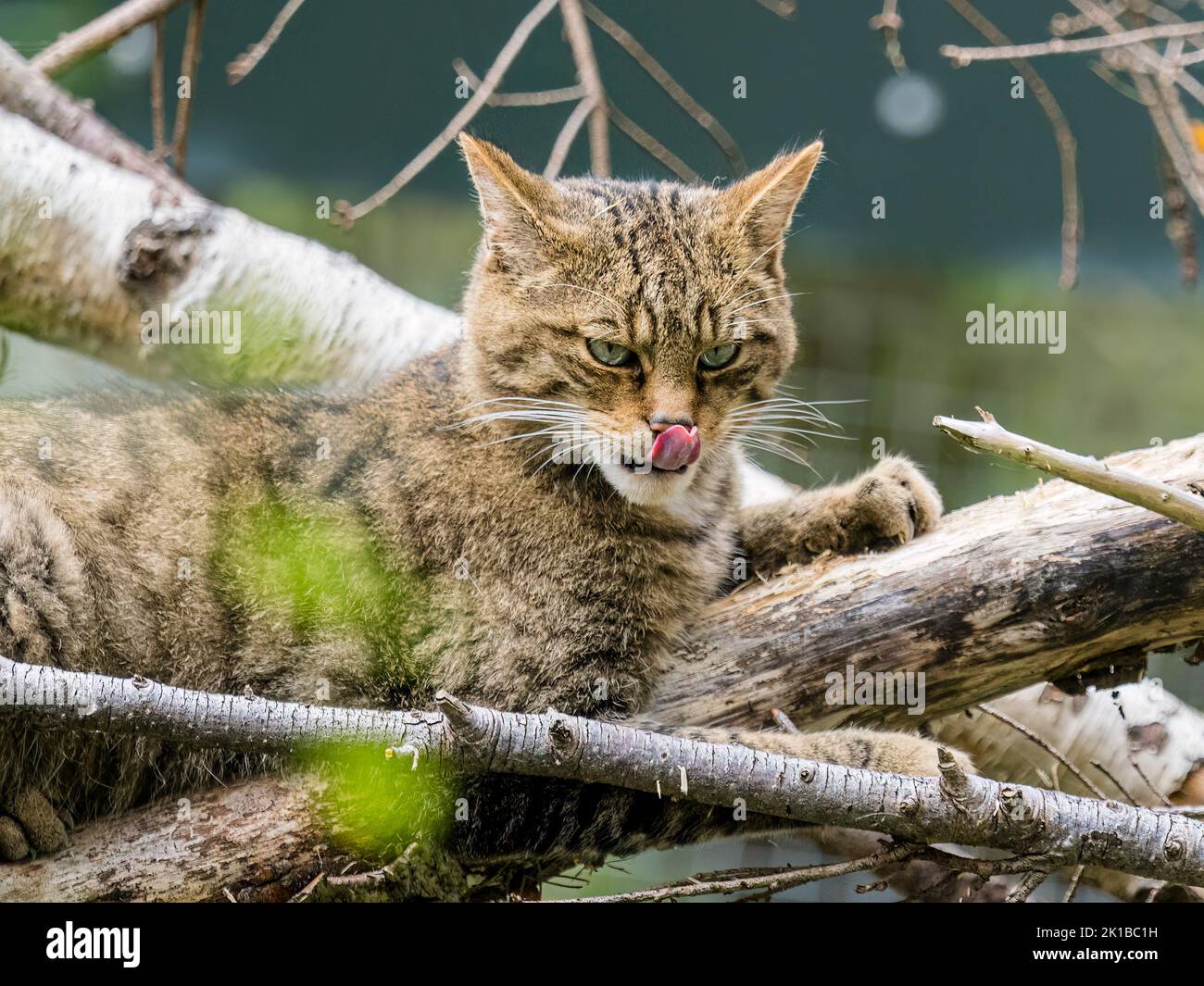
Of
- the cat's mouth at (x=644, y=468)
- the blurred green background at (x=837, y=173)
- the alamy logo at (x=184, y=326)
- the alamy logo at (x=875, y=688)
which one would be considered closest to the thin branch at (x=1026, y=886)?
the alamy logo at (x=875, y=688)

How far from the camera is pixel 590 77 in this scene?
3.96 meters

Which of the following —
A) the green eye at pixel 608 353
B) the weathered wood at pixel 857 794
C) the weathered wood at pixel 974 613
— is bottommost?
the weathered wood at pixel 857 794

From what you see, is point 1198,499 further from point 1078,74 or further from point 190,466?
point 1078,74

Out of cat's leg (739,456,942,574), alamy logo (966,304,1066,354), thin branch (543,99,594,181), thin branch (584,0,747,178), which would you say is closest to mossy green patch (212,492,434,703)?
cat's leg (739,456,942,574)

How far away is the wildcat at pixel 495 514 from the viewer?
270 cm

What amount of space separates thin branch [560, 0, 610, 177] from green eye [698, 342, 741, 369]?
44.3 inches

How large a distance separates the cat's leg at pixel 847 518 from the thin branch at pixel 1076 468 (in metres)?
A: 0.78

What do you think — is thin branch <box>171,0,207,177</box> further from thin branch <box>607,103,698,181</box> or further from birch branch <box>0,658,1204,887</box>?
birch branch <box>0,658,1204,887</box>

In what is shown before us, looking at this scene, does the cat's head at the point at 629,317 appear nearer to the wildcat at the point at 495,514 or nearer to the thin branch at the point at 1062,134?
the wildcat at the point at 495,514

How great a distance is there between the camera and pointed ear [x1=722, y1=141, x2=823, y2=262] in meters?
3.10

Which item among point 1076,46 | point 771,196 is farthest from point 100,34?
point 1076,46

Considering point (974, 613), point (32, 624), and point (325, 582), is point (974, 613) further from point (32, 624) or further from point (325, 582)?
point (32, 624)

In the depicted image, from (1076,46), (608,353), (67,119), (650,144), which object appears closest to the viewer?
(608,353)
